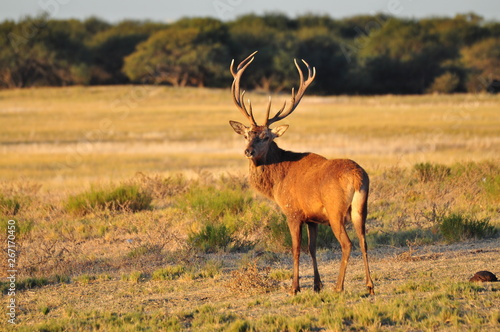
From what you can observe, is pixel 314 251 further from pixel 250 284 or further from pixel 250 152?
pixel 250 152

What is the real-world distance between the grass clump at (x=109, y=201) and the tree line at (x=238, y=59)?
48.9 metres

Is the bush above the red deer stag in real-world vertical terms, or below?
below

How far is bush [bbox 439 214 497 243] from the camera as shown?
38.4ft

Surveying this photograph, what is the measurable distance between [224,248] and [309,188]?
376 centimetres

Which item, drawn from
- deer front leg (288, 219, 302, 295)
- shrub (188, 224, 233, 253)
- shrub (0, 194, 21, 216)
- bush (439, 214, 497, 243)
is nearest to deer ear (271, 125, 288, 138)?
deer front leg (288, 219, 302, 295)

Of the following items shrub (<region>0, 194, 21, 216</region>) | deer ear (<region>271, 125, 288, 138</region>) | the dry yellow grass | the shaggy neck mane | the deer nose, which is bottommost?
the dry yellow grass

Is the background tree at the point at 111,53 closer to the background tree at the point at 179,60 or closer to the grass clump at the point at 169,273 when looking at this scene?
the background tree at the point at 179,60

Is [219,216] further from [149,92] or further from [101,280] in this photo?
[149,92]

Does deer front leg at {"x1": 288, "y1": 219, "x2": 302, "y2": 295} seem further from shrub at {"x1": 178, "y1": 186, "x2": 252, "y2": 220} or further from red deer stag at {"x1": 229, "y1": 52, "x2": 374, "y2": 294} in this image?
shrub at {"x1": 178, "y1": 186, "x2": 252, "y2": 220}

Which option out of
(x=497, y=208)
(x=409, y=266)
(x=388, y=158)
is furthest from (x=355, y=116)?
(x=409, y=266)

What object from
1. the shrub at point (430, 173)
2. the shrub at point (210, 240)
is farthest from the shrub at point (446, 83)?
the shrub at point (210, 240)

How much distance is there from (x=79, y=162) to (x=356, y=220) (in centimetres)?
2110

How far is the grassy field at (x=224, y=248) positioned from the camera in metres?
7.75

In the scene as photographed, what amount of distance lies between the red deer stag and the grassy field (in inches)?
25.9
